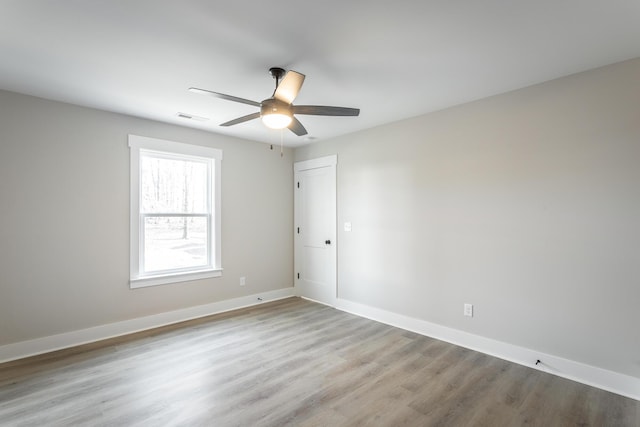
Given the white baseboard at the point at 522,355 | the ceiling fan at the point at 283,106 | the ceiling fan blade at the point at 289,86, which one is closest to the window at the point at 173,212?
the ceiling fan at the point at 283,106

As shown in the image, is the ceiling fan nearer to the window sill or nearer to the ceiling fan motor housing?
the ceiling fan motor housing

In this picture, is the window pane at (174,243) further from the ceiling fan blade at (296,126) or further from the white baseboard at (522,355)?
the white baseboard at (522,355)

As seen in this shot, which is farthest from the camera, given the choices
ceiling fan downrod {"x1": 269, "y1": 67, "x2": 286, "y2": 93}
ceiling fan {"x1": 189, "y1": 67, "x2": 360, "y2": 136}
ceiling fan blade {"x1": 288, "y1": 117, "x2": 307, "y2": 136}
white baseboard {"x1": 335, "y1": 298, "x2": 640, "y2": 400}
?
ceiling fan blade {"x1": 288, "y1": 117, "x2": 307, "y2": 136}

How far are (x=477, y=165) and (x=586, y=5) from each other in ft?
5.35

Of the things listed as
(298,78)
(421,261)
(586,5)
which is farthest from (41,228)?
(586,5)

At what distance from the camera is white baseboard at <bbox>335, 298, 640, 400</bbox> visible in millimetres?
2434

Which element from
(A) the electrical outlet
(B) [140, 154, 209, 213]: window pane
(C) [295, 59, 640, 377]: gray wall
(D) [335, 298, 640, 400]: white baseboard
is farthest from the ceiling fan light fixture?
(D) [335, 298, 640, 400]: white baseboard

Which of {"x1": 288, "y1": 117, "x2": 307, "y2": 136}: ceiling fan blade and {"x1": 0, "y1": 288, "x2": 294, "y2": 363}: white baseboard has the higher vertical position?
{"x1": 288, "y1": 117, "x2": 307, "y2": 136}: ceiling fan blade

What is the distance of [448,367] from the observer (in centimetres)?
287

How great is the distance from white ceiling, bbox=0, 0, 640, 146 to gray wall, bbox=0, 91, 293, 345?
41cm

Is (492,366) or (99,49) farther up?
(99,49)

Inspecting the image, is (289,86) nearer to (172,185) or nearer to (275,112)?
(275,112)

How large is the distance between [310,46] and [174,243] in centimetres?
319

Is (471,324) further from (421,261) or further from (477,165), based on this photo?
(477,165)
